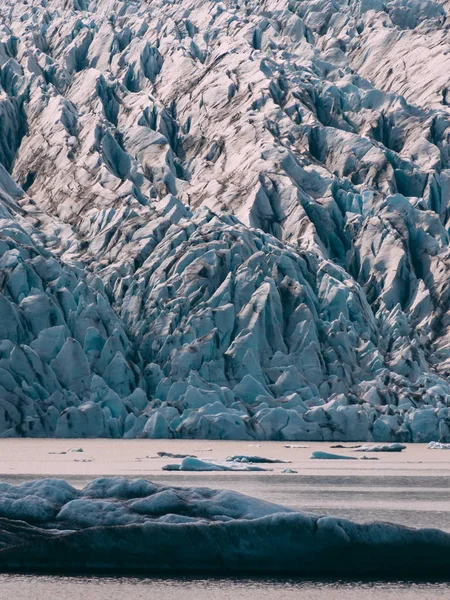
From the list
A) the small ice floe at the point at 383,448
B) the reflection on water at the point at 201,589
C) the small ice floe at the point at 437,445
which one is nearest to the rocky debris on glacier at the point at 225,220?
the small ice floe at the point at 437,445

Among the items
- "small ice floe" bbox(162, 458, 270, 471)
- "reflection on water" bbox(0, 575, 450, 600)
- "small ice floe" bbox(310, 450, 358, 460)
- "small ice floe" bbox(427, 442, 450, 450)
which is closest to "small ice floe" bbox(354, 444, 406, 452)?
"small ice floe" bbox(427, 442, 450, 450)

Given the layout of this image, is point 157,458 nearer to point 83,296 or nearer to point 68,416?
point 68,416

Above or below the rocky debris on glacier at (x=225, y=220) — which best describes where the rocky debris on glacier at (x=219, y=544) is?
above

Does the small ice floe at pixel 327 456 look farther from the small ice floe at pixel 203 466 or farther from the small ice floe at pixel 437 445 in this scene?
the small ice floe at pixel 437 445

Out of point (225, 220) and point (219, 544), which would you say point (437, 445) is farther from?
point (219, 544)

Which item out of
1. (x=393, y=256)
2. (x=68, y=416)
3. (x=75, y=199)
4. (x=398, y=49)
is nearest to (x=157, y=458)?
(x=68, y=416)

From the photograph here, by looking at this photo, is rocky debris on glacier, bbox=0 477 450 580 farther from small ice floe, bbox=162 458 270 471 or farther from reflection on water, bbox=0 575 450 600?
small ice floe, bbox=162 458 270 471
